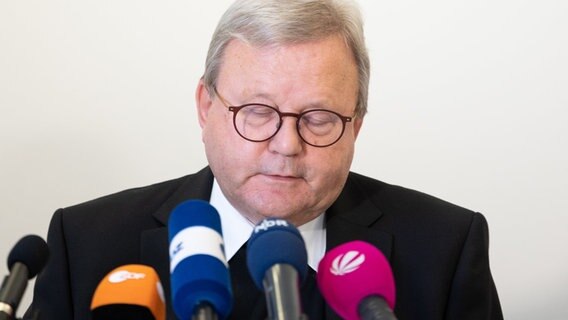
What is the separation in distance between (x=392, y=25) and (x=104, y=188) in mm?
1004

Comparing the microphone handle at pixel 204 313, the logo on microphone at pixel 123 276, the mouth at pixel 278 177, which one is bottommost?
the mouth at pixel 278 177

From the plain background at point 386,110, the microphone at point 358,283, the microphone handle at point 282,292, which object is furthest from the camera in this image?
the plain background at point 386,110

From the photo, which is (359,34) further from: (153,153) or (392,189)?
(153,153)

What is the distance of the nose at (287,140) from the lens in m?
1.58

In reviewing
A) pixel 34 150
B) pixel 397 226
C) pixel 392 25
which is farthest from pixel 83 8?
pixel 397 226

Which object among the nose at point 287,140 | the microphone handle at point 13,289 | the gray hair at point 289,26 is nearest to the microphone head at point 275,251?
the microphone handle at point 13,289

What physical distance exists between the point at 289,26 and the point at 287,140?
0.23 metres

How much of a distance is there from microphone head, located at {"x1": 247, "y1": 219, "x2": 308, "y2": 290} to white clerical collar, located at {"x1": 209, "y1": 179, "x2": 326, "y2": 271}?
65cm

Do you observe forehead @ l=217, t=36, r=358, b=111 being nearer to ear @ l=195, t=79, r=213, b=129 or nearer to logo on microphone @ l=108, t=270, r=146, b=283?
ear @ l=195, t=79, r=213, b=129

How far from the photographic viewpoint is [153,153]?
249 cm

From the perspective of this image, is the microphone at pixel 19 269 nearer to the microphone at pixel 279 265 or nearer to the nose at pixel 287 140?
the microphone at pixel 279 265

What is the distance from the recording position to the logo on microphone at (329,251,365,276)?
3.65ft

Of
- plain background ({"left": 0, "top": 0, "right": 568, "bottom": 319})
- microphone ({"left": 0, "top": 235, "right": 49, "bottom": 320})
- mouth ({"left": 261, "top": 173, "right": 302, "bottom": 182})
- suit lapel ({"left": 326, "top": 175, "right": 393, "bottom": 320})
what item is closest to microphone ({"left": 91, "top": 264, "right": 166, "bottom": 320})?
microphone ({"left": 0, "top": 235, "right": 49, "bottom": 320})

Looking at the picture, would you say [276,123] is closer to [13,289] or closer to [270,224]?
[270,224]
